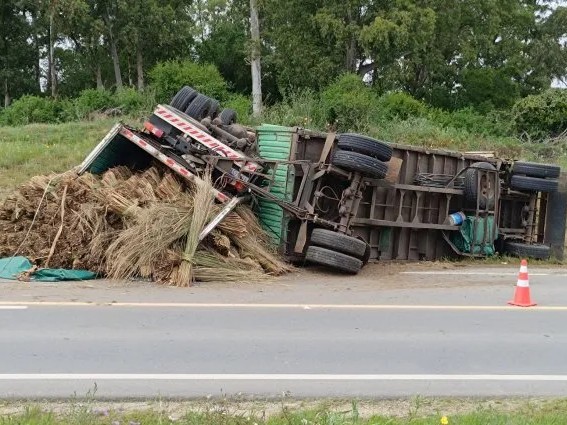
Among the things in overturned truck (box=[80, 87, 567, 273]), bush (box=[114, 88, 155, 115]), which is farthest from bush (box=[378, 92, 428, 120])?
overturned truck (box=[80, 87, 567, 273])

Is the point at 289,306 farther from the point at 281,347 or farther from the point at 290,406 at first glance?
the point at 290,406

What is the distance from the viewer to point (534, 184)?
42.9ft

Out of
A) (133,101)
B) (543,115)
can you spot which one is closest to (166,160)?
(133,101)

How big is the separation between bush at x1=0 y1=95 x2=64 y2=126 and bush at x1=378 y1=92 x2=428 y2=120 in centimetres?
1286

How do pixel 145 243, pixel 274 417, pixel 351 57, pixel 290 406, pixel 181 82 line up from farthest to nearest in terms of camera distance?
pixel 351 57
pixel 181 82
pixel 145 243
pixel 290 406
pixel 274 417

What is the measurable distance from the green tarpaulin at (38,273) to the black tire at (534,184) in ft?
27.6

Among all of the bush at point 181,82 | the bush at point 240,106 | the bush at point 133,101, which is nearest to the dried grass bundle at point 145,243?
the bush at point 240,106

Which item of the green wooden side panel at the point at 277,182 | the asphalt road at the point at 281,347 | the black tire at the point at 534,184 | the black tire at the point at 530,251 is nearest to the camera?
the asphalt road at the point at 281,347

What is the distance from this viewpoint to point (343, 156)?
1102cm

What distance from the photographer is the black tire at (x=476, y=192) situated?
1257 centimetres

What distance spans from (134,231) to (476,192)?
662 cm

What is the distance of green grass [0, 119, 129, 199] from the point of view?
1762 centimetres

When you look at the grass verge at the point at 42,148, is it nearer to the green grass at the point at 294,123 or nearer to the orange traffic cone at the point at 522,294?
the green grass at the point at 294,123

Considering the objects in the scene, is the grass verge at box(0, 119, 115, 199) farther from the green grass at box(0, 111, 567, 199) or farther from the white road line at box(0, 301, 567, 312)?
the white road line at box(0, 301, 567, 312)
